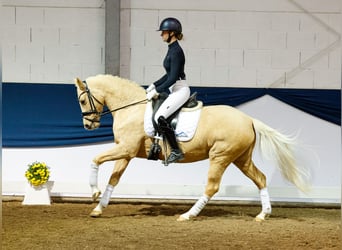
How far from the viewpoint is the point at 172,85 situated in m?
5.43

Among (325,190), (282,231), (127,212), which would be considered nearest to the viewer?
(282,231)

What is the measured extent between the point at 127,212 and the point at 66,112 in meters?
1.59

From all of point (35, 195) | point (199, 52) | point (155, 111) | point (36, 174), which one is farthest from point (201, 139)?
point (35, 195)

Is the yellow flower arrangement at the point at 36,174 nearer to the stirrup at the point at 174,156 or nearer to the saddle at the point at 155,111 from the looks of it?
the saddle at the point at 155,111

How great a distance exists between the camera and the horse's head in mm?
5656

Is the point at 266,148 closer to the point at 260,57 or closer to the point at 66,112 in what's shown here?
the point at 260,57

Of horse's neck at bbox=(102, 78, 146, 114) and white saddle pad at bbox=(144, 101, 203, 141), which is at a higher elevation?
horse's neck at bbox=(102, 78, 146, 114)

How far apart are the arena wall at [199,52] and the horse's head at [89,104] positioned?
1367mm

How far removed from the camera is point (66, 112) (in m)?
7.03

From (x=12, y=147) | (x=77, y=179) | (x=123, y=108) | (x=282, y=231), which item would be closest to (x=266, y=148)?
(x=282, y=231)

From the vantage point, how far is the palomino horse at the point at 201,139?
17.9 feet

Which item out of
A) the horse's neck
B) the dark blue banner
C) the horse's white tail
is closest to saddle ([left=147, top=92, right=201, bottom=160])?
the horse's neck

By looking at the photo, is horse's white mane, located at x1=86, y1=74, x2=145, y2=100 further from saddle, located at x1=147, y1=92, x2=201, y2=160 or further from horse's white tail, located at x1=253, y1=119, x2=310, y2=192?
horse's white tail, located at x1=253, y1=119, x2=310, y2=192

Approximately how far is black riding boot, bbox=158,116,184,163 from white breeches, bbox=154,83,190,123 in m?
0.06
